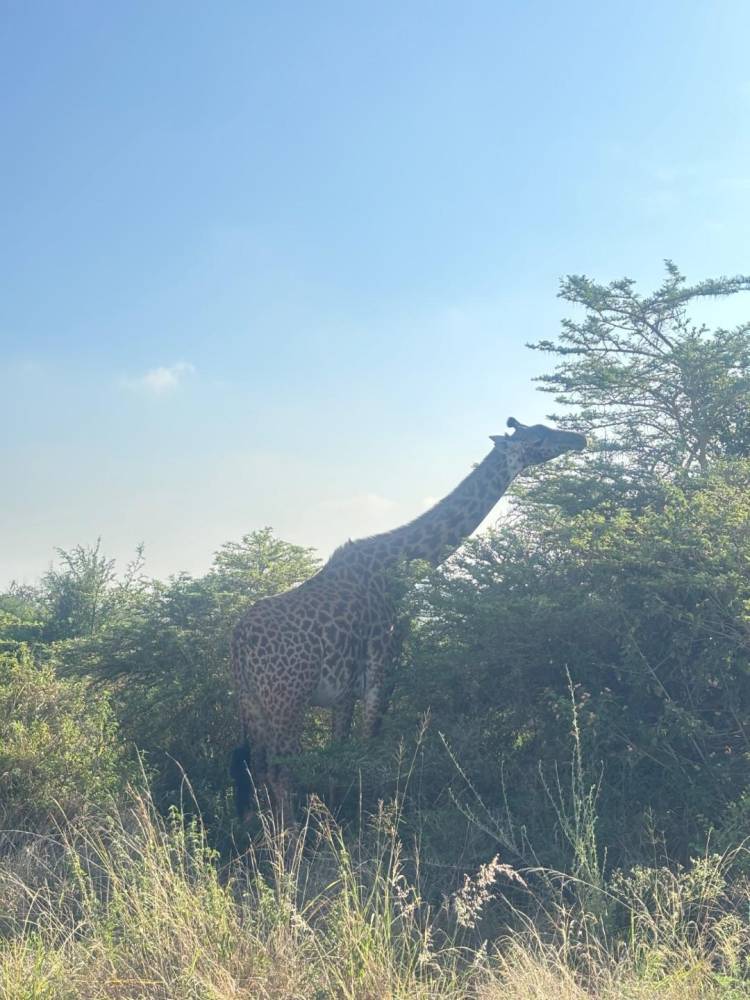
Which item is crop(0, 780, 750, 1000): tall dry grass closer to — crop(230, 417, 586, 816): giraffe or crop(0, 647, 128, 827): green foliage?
crop(230, 417, 586, 816): giraffe

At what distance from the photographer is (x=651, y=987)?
161 inches

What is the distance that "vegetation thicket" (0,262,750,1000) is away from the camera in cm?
457

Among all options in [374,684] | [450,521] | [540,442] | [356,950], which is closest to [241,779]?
[374,684]

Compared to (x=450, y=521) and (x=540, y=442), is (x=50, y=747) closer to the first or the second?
(x=450, y=521)

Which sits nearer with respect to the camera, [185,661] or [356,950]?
[356,950]

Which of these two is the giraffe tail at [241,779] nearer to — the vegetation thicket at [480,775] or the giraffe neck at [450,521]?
the vegetation thicket at [480,775]

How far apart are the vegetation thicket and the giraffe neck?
47 centimetres

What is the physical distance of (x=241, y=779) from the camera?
7.85 metres

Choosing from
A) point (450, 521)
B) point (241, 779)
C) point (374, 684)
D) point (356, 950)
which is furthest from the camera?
point (450, 521)

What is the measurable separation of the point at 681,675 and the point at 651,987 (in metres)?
2.74

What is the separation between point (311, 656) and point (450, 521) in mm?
2231

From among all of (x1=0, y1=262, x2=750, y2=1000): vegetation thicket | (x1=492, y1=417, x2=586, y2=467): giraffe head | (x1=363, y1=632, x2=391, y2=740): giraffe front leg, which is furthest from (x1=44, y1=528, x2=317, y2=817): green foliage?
(x1=492, y1=417, x2=586, y2=467): giraffe head

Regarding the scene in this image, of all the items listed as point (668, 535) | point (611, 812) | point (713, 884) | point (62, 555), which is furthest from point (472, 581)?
point (62, 555)

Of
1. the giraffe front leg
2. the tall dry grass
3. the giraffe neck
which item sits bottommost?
the tall dry grass
